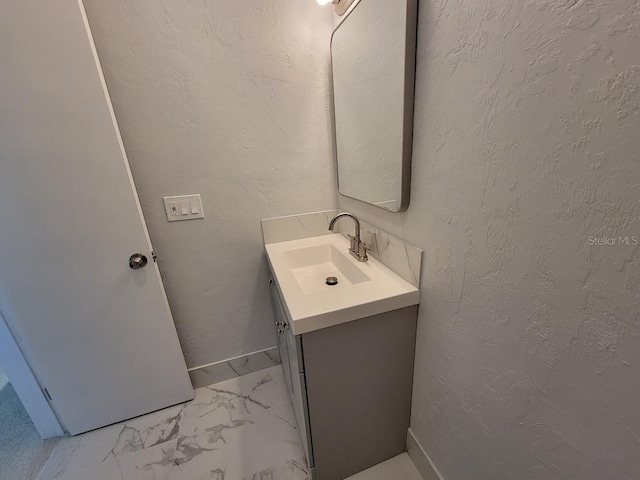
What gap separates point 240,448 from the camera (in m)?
1.30

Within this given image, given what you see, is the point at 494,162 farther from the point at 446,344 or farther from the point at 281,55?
the point at 281,55

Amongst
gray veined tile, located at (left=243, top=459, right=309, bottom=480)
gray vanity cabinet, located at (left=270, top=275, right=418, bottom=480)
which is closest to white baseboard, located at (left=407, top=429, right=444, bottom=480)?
gray vanity cabinet, located at (left=270, top=275, right=418, bottom=480)

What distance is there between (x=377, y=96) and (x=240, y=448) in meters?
1.70

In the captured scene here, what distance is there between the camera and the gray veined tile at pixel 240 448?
1.21 m

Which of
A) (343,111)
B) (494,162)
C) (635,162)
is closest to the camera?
(635,162)

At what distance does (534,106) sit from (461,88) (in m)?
0.21

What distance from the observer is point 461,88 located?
69cm

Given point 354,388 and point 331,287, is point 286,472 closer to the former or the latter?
point 354,388

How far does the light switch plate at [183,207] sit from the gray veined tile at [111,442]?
1.11 m

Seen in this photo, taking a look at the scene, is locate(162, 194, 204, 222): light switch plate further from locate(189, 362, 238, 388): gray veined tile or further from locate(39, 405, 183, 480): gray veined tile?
locate(39, 405, 183, 480): gray veined tile

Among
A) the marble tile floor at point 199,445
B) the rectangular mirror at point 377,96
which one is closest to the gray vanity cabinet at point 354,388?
the marble tile floor at point 199,445

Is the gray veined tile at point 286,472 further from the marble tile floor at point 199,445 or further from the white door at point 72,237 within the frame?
the white door at point 72,237

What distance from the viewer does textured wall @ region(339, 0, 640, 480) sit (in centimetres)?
44

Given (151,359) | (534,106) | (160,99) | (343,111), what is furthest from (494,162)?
(151,359)
